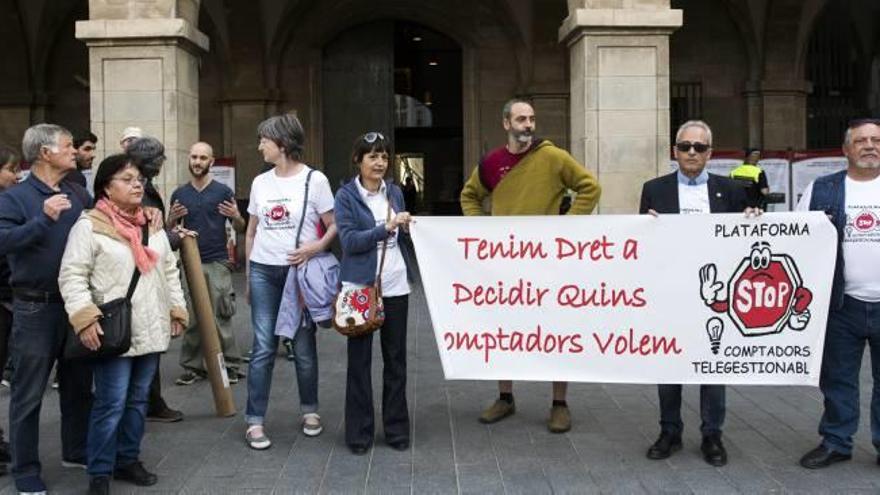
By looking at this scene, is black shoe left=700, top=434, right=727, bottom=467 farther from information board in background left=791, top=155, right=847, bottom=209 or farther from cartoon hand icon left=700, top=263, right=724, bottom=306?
information board in background left=791, top=155, right=847, bottom=209

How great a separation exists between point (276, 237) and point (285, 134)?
0.61 metres

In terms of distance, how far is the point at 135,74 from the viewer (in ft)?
30.3

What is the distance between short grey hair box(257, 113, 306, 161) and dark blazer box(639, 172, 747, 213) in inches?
82.6

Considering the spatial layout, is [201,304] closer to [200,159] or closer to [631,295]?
[200,159]

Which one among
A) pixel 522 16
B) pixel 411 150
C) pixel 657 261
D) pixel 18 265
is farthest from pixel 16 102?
pixel 657 261

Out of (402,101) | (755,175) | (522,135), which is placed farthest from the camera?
(402,101)

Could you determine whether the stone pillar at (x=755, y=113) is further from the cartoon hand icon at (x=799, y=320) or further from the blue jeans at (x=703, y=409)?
the blue jeans at (x=703, y=409)

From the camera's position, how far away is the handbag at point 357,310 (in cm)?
503

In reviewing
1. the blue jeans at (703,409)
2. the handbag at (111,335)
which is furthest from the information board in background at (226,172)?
the blue jeans at (703,409)

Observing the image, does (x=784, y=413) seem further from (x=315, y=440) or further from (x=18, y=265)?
(x=18, y=265)

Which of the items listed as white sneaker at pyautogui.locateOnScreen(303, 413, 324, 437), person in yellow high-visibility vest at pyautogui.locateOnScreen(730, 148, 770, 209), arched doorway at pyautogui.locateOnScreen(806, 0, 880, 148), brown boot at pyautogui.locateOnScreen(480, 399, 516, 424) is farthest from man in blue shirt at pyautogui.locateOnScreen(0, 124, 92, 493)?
arched doorway at pyautogui.locateOnScreen(806, 0, 880, 148)

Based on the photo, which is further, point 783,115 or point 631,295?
point 783,115

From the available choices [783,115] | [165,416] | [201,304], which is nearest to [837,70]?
[783,115]

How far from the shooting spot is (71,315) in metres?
4.20
